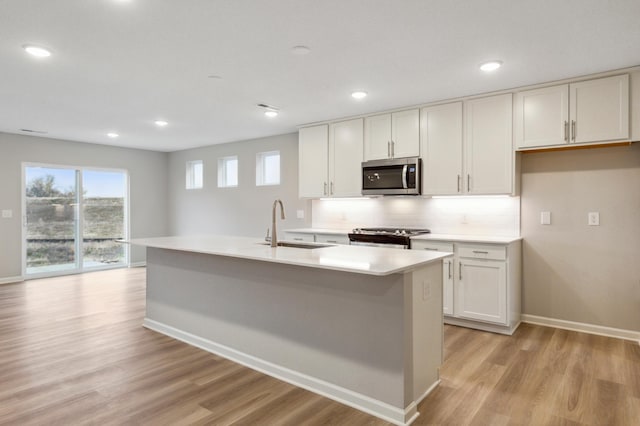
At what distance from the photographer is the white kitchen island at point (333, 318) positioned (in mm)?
2254

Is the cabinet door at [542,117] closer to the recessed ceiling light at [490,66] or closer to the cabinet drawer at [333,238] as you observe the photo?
the recessed ceiling light at [490,66]

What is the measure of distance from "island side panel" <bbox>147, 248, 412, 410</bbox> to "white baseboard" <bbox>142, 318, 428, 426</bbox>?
31 millimetres

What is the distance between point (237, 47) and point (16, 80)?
2325mm

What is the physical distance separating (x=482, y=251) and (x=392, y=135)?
1.72 meters

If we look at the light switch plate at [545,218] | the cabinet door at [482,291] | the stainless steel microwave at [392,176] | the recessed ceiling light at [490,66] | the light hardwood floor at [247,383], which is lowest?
the light hardwood floor at [247,383]

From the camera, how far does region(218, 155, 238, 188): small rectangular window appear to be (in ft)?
23.6

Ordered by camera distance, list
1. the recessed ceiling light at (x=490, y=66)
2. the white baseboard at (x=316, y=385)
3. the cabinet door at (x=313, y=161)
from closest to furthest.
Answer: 1. the white baseboard at (x=316, y=385)
2. the recessed ceiling light at (x=490, y=66)
3. the cabinet door at (x=313, y=161)

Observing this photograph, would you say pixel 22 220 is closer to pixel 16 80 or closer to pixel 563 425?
pixel 16 80

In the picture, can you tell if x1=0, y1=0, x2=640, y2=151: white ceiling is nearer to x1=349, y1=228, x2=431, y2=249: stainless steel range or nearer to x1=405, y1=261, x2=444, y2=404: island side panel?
x1=349, y1=228, x2=431, y2=249: stainless steel range

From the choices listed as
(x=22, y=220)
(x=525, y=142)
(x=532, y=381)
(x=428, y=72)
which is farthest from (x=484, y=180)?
(x=22, y=220)

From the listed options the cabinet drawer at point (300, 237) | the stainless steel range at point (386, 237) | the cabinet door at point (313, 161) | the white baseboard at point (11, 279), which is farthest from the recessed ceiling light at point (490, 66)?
the white baseboard at point (11, 279)

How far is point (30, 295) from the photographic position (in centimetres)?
534

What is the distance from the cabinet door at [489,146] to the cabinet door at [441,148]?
0.10 meters

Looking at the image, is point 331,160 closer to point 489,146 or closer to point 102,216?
point 489,146
